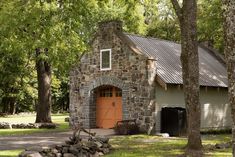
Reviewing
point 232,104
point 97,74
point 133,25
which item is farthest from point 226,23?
point 133,25

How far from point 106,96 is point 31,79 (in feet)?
112

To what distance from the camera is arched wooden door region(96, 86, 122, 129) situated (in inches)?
1086

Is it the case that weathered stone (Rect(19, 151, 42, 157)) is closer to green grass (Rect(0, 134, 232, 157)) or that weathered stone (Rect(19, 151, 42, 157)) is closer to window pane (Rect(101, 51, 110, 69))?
green grass (Rect(0, 134, 232, 157))

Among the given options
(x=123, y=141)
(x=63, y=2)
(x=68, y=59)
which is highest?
→ (x=63, y=2)

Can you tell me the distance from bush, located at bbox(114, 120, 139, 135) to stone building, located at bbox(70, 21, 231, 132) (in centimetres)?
47

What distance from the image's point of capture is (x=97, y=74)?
28016 mm

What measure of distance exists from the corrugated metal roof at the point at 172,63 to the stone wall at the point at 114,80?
88cm

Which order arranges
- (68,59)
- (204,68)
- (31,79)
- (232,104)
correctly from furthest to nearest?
(31,79) → (204,68) → (68,59) → (232,104)

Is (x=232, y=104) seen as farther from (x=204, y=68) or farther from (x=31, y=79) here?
(x=31, y=79)

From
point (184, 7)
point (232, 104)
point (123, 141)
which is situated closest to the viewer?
point (232, 104)

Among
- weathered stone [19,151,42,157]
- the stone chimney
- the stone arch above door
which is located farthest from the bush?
weathered stone [19,151,42,157]

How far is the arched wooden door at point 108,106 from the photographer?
27.6 meters

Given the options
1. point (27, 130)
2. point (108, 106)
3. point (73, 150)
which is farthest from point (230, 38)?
point (27, 130)

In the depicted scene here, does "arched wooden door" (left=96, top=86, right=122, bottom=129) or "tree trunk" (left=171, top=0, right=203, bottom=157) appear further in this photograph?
"arched wooden door" (left=96, top=86, right=122, bottom=129)
